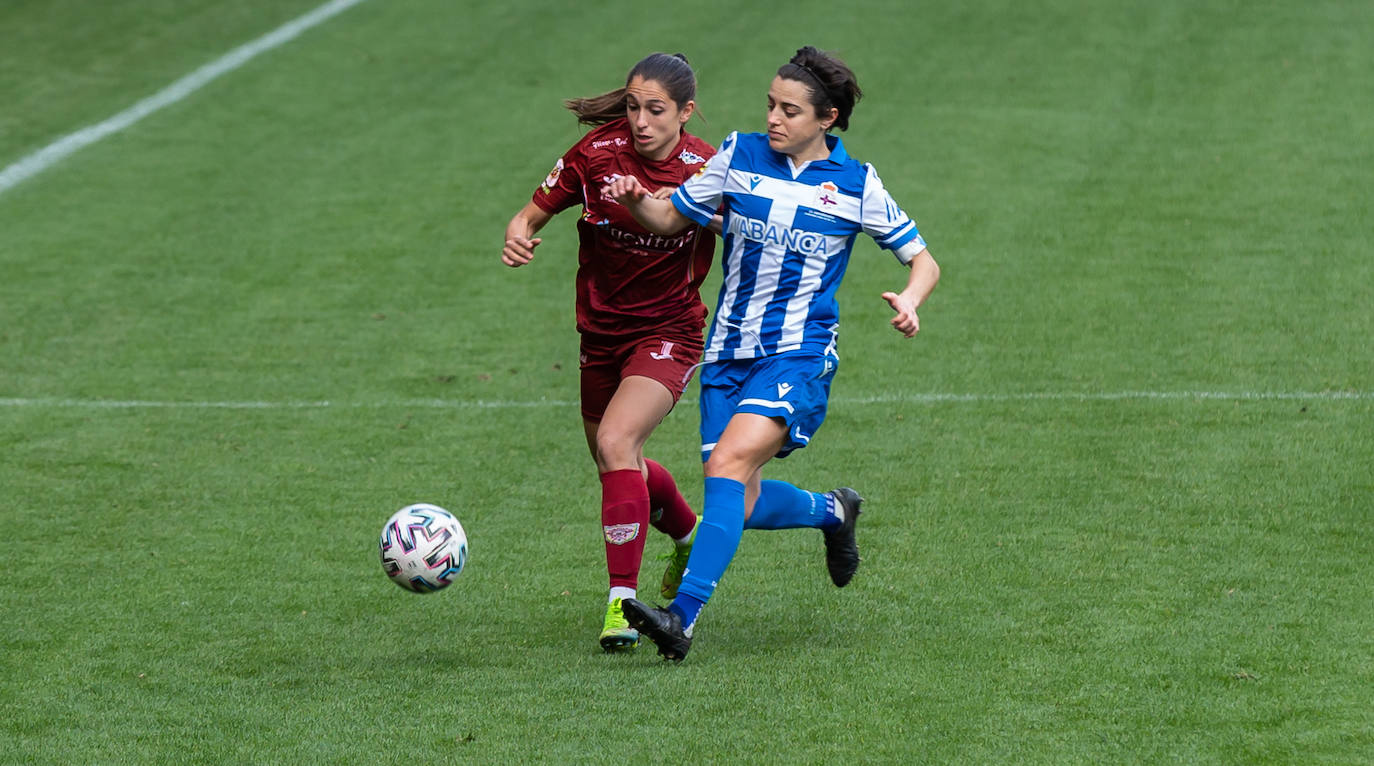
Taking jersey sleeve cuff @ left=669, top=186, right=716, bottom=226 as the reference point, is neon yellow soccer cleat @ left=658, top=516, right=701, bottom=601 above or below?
below

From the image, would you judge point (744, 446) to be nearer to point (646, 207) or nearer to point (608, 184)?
point (646, 207)

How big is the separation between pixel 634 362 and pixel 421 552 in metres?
0.98

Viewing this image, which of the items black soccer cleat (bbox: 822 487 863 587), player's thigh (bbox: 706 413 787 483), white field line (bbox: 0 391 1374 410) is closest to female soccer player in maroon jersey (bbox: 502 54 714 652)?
player's thigh (bbox: 706 413 787 483)

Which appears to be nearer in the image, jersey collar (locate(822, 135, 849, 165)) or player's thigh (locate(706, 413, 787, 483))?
player's thigh (locate(706, 413, 787, 483))

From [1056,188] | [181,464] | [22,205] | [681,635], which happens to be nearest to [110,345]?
[181,464]

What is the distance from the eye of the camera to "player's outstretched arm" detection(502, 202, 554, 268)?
576 cm

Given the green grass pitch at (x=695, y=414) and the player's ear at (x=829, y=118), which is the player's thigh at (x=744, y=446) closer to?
the green grass pitch at (x=695, y=414)

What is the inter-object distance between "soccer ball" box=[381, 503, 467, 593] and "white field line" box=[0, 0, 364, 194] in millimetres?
8893

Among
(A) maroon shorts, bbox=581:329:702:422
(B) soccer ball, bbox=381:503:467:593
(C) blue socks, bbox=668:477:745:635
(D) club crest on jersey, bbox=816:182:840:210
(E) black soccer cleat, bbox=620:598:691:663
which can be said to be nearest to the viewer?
(E) black soccer cleat, bbox=620:598:691:663

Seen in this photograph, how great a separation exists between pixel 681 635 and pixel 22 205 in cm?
933

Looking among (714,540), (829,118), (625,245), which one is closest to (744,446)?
(714,540)

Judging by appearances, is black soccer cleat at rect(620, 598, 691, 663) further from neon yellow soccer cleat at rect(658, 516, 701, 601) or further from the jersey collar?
the jersey collar

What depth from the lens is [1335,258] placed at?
10828 millimetres

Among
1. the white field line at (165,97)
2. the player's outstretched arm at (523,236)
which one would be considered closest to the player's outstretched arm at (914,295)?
the player's outstretched arm at (523,236)
